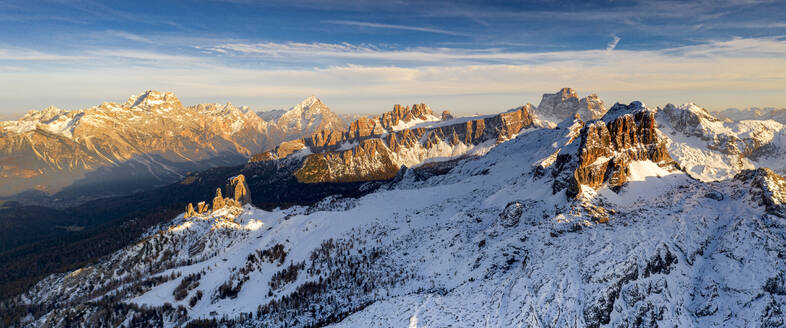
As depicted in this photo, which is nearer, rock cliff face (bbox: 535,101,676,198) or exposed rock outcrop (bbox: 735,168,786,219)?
exposed rock outcrop (bbox: 735,168,786,219)

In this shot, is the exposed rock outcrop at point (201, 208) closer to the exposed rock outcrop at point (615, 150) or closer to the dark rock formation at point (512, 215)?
the dark rock formation at point (512, 215)

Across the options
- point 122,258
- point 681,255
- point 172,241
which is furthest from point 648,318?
point 122,258

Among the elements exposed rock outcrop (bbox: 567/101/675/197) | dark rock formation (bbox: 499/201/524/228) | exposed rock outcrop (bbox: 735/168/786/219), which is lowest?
dark rock formation (bbox: 499/201/524/228)

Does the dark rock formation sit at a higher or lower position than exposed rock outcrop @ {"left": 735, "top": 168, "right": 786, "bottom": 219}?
lower

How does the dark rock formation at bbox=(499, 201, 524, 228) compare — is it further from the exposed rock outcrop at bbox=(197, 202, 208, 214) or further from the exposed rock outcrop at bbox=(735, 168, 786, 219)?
the exposed rock outcrop at bbox=(197, 202, 208, 214)

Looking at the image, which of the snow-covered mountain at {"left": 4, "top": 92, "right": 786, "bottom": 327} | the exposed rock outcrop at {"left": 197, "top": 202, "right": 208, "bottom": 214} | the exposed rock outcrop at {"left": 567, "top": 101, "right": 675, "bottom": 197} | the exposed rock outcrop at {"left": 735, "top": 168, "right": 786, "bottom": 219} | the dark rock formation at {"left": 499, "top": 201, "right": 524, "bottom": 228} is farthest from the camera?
the exposed rock outcrop at {"left": 197, "top": 202, "right": 208, "bottom": 214}

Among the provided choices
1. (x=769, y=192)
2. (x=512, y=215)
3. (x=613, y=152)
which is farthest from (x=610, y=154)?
(x=512, y=215)

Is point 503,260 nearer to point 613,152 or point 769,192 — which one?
point 613,152

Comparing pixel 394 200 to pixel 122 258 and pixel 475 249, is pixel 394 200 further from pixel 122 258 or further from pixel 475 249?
pixel 122 258

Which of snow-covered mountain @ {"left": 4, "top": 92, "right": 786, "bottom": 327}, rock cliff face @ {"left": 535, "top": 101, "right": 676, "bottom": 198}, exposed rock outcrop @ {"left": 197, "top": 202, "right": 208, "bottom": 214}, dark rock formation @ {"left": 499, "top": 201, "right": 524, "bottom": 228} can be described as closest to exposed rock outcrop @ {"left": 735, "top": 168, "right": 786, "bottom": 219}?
snow-covered mountain @ {"left": 4, "top": 92, "right": 786, "bottom": 327}
